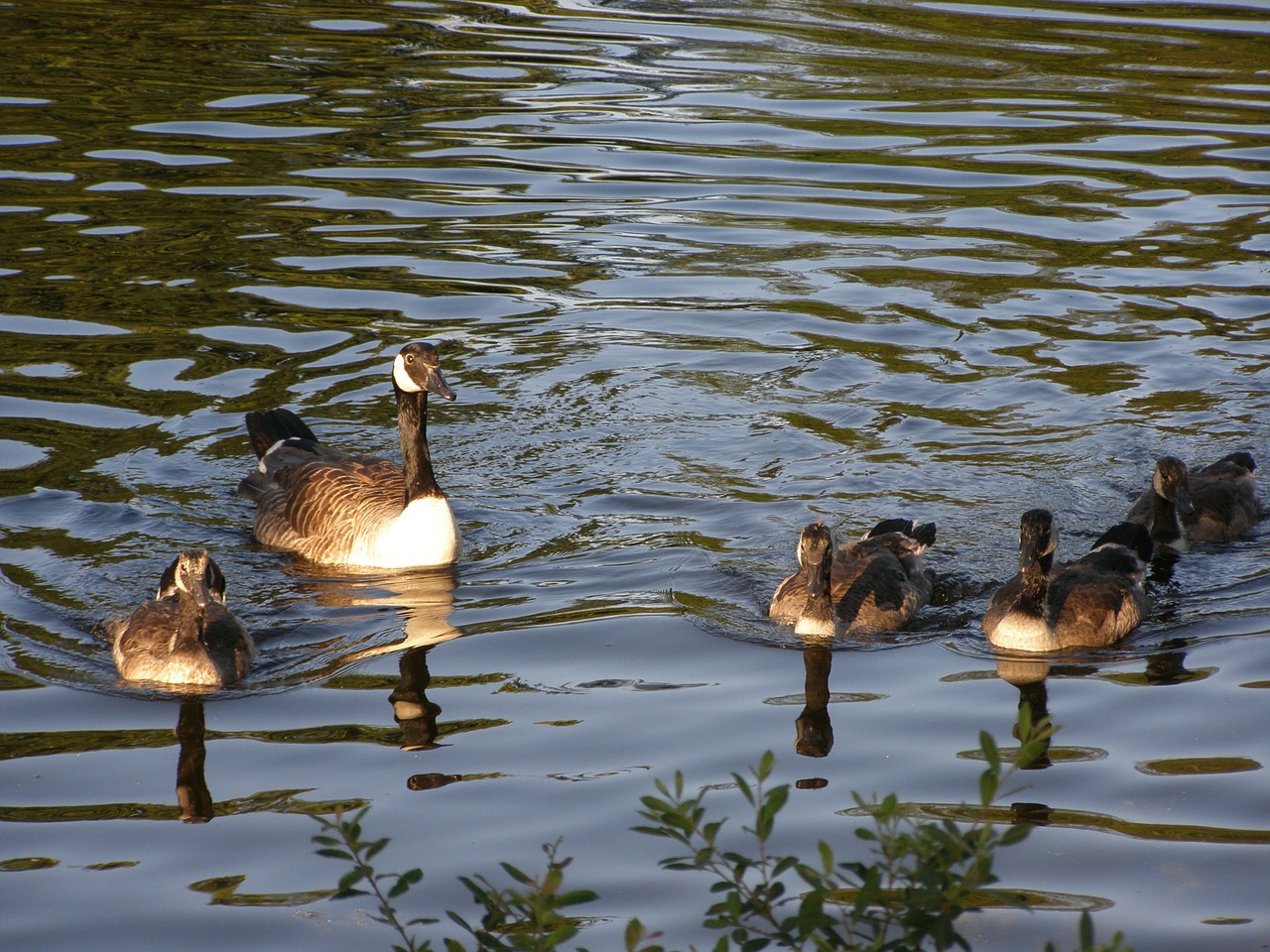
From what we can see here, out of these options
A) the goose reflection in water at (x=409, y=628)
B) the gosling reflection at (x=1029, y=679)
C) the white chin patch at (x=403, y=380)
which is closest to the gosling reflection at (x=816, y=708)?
the gosling reflection at (x=1029, y=679)

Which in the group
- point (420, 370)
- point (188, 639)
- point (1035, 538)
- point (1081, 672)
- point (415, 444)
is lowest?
point (1081, 672)

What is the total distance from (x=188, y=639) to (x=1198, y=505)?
7.04 m

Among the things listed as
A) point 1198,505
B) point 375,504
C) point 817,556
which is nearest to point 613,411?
point 375,504

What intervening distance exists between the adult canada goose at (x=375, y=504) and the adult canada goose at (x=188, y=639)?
5.85ft

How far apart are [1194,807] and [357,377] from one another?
9.23 metres

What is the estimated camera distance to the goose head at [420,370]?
11234mm

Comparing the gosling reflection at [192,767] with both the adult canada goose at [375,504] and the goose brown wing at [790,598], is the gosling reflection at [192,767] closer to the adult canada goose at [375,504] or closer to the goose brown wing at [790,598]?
the adult canada goose at [375,504]

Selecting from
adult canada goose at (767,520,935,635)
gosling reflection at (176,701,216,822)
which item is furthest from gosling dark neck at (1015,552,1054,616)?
gosling reflection at (176,701,216,822)

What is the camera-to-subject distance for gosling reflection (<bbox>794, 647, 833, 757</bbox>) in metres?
8.18

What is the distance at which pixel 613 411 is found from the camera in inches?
545

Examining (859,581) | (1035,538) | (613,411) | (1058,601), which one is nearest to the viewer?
(1035,538)

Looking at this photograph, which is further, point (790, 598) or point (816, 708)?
point (790, 598)

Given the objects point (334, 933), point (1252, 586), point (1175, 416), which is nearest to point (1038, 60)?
point (1175, 416)

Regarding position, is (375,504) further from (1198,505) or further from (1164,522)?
(1198,505)
